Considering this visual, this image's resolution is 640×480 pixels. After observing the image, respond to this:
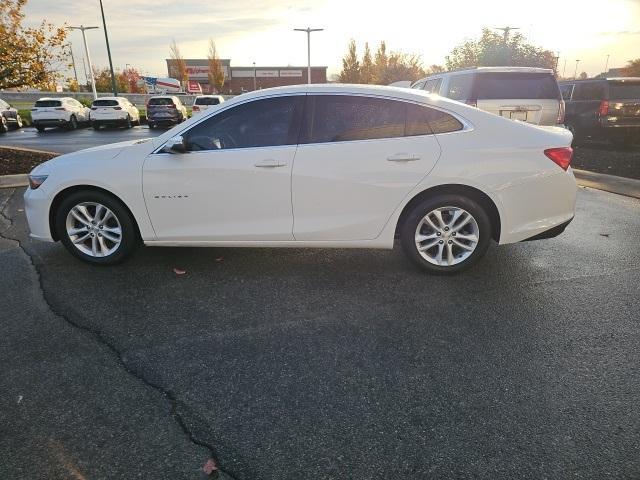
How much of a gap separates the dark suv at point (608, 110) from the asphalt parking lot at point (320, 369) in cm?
944

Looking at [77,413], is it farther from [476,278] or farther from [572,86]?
[572,86]

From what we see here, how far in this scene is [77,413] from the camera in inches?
96.7

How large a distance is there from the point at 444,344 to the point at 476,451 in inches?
38.7

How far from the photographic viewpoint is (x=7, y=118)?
21.6m

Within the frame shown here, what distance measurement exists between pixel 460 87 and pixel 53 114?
64.7 ft

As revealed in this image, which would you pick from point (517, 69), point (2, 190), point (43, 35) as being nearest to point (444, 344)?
point (517, 69)

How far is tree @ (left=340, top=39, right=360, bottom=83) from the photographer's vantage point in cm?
4719

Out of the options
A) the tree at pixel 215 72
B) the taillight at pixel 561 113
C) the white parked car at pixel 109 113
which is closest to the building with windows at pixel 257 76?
the tree at pixel 215 72

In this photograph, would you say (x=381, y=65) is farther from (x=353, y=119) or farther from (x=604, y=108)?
(x=353, y=119)

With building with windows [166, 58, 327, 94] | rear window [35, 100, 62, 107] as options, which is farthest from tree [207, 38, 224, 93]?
rear window [35, 100, 62, 107]

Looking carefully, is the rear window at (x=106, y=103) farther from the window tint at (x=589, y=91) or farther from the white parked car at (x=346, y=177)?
the white parked car at (x=346, y=177)

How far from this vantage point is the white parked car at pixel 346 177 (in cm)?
397

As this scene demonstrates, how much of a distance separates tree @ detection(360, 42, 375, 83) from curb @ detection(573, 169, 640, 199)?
128ft

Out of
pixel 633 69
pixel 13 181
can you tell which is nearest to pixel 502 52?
pixel 633 69
